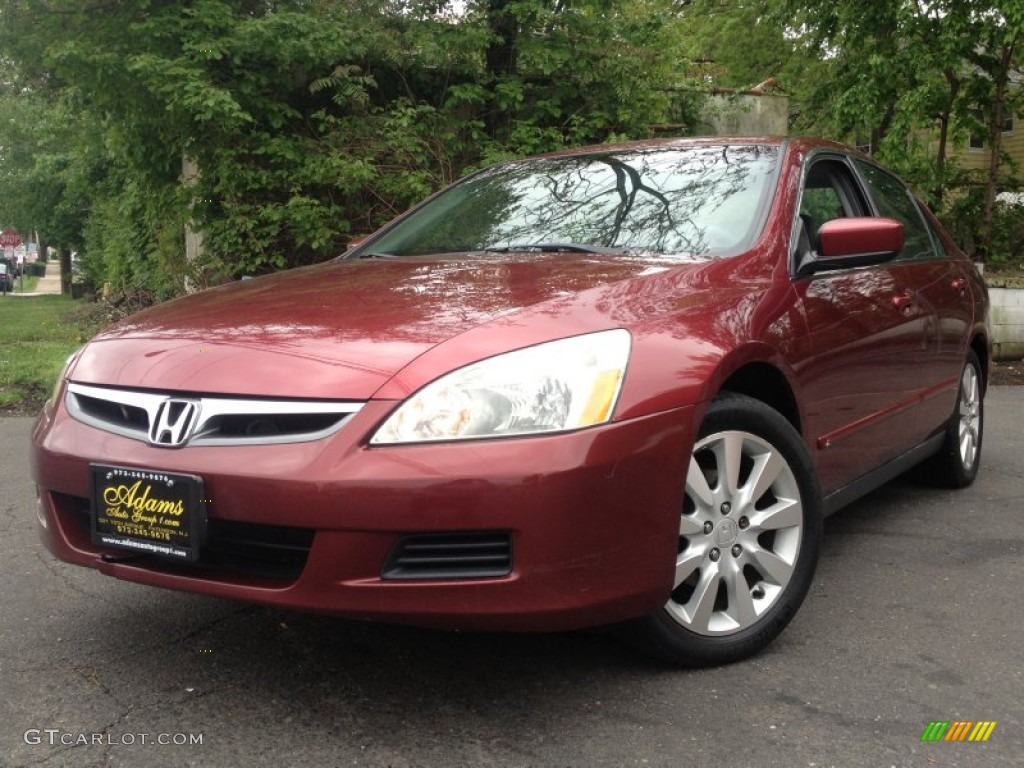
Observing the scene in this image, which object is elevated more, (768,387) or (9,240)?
(768,387)

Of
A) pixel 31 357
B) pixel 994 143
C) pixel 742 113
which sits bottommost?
pixel 31 357

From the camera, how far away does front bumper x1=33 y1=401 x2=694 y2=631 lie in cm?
217

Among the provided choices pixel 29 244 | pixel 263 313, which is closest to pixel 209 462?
pixel 263 313

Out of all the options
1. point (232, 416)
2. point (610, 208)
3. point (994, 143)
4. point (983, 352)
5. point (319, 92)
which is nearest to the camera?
point (232, 416)

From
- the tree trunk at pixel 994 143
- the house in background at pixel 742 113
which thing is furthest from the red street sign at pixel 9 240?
the tree trunk at pixel 994 143

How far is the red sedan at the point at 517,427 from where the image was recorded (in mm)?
2209

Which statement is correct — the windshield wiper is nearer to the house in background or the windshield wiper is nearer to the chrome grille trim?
the chrome grille trim

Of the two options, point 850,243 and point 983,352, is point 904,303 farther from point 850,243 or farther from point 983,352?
point 983,352

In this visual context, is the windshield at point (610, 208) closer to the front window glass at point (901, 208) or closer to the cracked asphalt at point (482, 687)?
the front window glass at point (901, 208)

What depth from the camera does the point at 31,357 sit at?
952 cm

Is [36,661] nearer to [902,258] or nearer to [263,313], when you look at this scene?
[263,313]

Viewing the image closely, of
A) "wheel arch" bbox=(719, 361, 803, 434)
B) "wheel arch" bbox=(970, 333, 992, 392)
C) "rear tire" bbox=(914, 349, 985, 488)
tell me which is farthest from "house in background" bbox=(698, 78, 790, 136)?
"wheel arch" bbox=(719, 361, 803, 434)

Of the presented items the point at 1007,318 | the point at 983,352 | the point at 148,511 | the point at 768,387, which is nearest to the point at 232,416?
the point at 148,511

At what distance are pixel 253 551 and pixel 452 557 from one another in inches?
18.6
